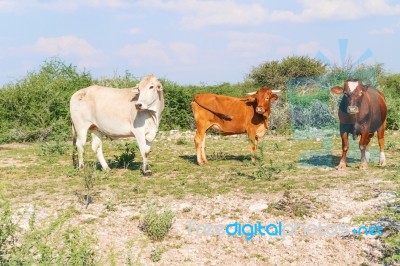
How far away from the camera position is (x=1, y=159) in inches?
524

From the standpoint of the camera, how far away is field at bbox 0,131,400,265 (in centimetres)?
593

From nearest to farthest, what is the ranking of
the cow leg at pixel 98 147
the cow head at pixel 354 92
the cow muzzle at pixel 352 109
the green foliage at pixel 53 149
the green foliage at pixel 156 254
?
the green foliage at pixel 156 254, the cow muzzle at pixel 352 109, the cow head at pixel 354 92, the cow leg at pixel 98 147, the green foliage at pixel 53 149

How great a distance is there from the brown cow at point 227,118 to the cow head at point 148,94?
5.38ft

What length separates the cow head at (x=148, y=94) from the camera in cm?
966

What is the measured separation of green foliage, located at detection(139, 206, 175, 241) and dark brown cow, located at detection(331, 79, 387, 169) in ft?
14.0

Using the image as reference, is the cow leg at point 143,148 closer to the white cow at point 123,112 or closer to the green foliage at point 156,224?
the white cow at point 123,112

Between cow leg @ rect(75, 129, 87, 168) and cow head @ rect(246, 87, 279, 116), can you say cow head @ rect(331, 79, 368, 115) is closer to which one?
cow head @ rect(246, 87, 279, 116)

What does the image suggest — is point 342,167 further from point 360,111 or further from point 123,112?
point 123,112

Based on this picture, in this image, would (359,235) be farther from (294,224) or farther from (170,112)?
(170,112)

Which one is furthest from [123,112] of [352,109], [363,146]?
[363,146]

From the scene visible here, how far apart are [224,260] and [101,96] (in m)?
5.31

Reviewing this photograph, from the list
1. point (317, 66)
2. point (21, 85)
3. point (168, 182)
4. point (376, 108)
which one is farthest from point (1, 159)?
point (317, 66)

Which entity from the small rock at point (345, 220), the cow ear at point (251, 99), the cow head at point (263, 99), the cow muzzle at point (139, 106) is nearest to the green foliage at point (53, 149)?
the cow muzzle at point (139, 106)

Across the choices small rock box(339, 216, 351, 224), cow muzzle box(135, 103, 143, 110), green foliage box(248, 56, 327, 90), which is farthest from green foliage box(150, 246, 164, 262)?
green foliage box(248, 56, 327, 90)
